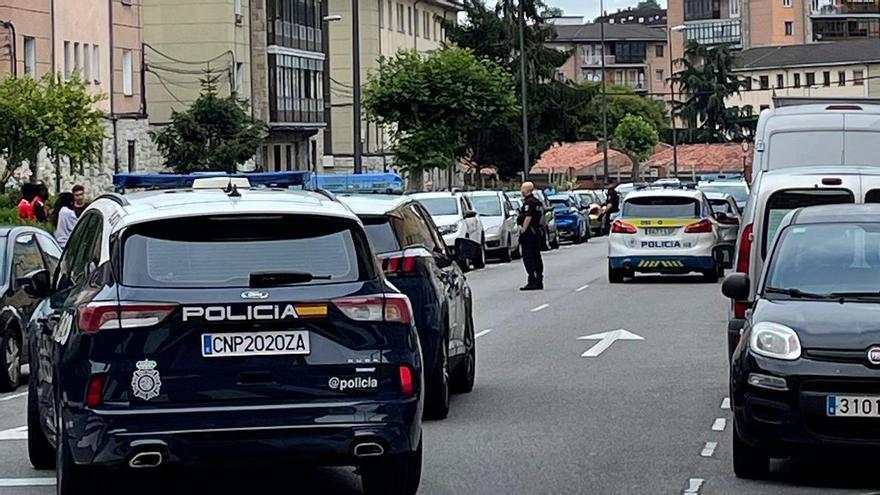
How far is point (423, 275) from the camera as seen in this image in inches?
522

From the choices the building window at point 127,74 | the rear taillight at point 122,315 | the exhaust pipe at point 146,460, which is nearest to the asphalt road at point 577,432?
the exhaust pipe at point 146,460

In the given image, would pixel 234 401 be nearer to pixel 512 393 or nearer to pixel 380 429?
pixel 380 429

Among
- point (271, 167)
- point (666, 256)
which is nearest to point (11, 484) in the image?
point (666, 256)

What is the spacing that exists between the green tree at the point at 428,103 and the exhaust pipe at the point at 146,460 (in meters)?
47.0

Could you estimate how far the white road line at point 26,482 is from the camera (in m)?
10.8

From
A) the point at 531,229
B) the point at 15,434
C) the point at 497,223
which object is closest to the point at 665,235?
the point at 531,229

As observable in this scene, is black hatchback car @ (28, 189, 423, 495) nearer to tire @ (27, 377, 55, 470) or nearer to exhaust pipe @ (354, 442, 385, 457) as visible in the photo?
exhaust pipe @ (354, 442, 385, 457)

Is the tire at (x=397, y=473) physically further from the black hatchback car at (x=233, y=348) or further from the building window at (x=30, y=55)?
the building window at (x=30, y=55)

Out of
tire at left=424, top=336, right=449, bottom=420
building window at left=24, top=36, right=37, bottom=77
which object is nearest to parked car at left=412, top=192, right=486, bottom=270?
building window at left=24, top=36, right=37, bottom=77

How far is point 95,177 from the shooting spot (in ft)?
176

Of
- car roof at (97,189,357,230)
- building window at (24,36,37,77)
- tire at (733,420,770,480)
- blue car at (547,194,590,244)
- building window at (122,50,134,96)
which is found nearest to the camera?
car roof at (97,189,357,230)

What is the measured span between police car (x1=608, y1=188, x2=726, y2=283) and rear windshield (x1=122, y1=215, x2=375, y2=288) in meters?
21.8

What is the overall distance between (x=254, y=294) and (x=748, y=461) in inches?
130

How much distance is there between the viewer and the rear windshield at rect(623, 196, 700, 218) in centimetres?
3097
